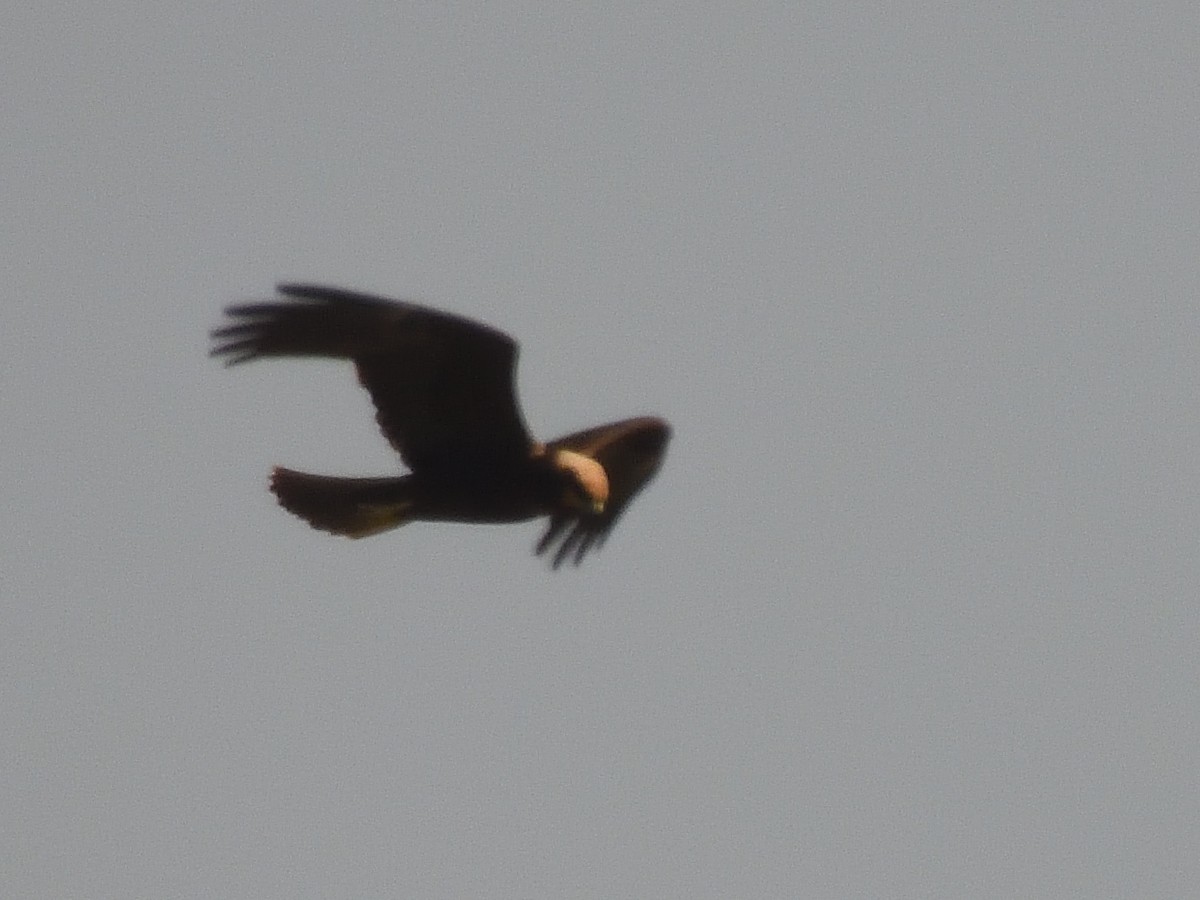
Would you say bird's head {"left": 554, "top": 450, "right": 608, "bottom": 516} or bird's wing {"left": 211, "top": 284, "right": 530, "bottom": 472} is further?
bird's head {"left": 554, "top": 450, "right": 608, "bottom": 516}

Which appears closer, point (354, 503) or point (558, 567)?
point (354, 503)

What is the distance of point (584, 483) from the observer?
1324 cm

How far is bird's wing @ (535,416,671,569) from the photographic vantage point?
1412cm

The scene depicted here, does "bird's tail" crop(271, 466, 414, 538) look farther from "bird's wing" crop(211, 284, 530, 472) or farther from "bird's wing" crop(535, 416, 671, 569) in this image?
"bird's wing" crop(535, 416, 671, 569)

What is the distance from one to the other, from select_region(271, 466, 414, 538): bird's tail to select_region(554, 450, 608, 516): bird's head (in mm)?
650

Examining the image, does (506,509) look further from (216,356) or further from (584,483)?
(216,356)

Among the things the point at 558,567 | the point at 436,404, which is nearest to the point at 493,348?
the point at 436,404

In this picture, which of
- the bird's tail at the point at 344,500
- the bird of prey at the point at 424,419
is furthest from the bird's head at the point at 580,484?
the bird's tail at the point at 344,500

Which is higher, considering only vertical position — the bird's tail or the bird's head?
the bird's head

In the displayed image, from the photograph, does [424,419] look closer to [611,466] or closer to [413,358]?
[413,358]

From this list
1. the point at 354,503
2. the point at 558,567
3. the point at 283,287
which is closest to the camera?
the point at 283,287

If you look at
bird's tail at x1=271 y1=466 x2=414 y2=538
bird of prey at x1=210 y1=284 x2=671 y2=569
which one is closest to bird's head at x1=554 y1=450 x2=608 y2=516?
bird of prey at x1=210 y1=284 x2=671 y2=569

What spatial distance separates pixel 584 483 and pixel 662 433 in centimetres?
150

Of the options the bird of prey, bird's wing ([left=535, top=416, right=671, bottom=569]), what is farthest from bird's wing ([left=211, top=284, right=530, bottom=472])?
bird's wing ([left=535, top=416, right=671, bottom=569])
